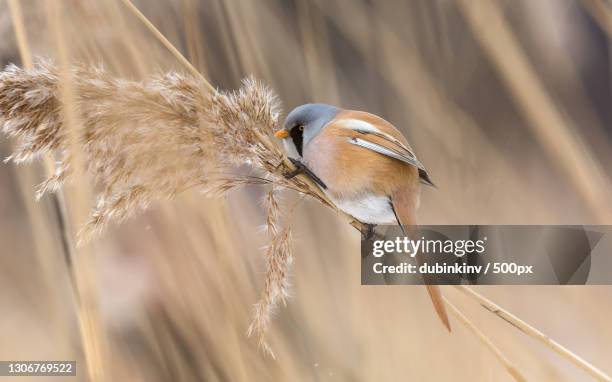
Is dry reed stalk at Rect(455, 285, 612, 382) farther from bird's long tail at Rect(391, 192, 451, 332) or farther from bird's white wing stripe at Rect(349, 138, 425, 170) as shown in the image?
bird's white wing stripe at Rect(349, 138, 425, 170)

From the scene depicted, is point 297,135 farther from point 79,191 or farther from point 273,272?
point 79,191

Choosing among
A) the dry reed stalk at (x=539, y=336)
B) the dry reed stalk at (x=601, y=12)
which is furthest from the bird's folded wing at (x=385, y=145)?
the dry reed stalk at (x=601, y=12)

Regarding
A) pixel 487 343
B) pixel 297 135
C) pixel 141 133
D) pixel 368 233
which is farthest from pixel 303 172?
pixel 487 343

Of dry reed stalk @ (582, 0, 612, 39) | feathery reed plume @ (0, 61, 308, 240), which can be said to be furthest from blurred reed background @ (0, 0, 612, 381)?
feathery reed plume @ (0, 61, 308, 240)

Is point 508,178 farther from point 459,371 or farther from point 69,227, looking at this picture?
point 69,227

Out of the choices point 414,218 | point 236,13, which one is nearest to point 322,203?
point 414,218

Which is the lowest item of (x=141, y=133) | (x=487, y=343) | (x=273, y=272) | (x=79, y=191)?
(x=487, y=343)

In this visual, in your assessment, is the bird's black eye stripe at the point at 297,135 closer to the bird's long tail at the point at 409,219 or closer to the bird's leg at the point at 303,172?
the bird's leg at the point at 303,172
